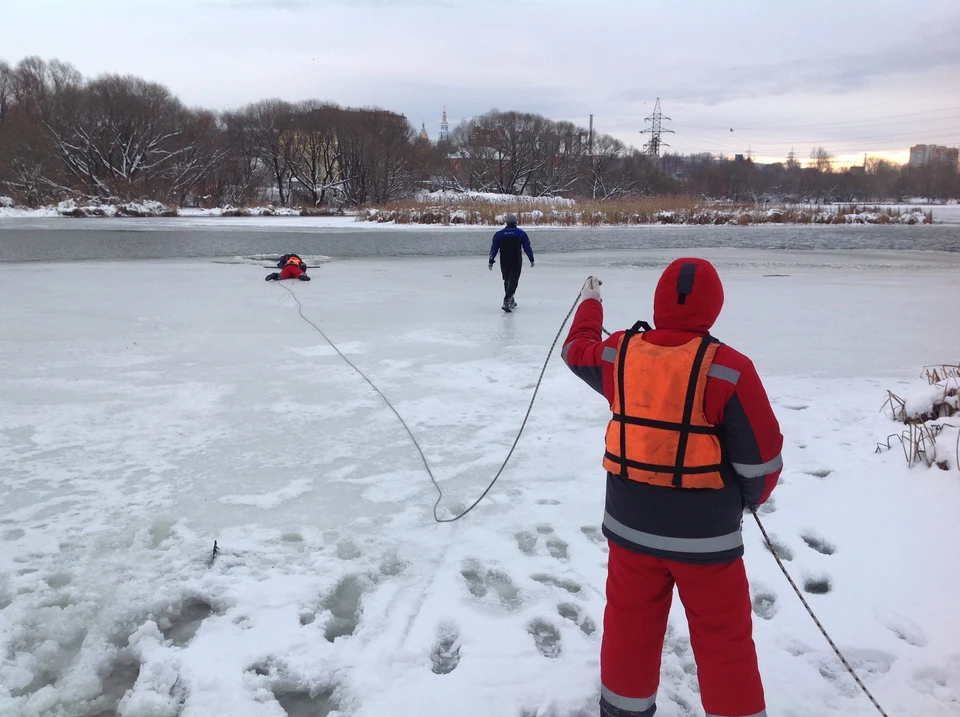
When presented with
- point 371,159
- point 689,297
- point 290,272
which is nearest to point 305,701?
point 689,297

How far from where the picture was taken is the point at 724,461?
6.44ft

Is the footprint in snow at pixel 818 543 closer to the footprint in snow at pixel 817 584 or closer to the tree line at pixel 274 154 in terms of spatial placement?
the footprint in snow at pixel 817 584

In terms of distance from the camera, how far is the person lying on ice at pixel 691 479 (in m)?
1.88

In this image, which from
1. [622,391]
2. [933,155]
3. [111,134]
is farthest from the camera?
[933,155]

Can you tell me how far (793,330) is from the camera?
27.5 ft


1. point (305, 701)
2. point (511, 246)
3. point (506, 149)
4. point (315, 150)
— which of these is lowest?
point (305, 701)

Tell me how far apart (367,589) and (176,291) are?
9675 mm

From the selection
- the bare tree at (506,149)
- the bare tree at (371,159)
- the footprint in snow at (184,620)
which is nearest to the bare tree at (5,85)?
the bare tree at (371,159)

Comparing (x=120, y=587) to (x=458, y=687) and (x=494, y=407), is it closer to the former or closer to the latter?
(x=458, y=687)

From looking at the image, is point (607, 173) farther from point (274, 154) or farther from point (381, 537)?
point (381, 537)

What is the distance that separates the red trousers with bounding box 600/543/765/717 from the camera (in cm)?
195

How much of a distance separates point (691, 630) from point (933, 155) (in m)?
135

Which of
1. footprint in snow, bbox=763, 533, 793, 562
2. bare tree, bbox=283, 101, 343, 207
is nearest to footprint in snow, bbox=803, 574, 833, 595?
footprint in snow, bbox=763, 533, 793, 562

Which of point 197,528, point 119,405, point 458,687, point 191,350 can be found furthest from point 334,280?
point 458,687
